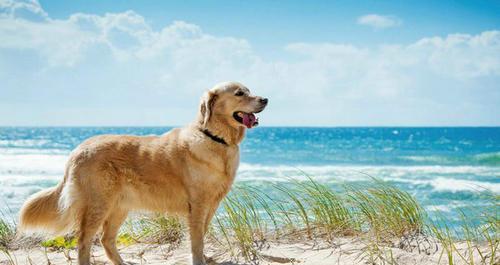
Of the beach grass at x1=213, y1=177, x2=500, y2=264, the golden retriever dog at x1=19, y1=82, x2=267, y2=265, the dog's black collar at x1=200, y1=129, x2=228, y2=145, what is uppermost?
the dog's black collar at x1=200, y1=129, x2=228, y2=145

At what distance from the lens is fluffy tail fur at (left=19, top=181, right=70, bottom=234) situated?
498 cm

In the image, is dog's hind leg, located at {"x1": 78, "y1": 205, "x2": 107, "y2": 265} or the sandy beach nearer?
dog's hind leg, located at {"x1": 78, "y1": 205, "x2": 107, "y2": 265}

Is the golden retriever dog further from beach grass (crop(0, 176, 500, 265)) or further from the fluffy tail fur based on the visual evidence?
beach grass (crop(0, 176, 500, 265))

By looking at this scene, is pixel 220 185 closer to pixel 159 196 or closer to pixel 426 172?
pixel 159 196

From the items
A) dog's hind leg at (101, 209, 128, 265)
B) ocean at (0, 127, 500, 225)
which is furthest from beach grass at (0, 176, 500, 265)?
dog's hind leg at (101, 209, 128, 265)

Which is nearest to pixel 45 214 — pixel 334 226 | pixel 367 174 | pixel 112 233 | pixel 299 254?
pixel 112 233

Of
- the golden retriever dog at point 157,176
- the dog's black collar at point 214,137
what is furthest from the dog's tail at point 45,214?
the dog's black collar at point 214,137

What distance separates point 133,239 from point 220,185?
2005 mm

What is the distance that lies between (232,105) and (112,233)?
172 centimetres

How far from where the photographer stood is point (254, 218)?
19.9 feet

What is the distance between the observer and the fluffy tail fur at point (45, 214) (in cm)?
498

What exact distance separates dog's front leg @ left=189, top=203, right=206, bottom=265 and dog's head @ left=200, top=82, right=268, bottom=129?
76 cm

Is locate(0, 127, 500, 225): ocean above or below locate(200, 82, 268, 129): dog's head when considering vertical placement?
below

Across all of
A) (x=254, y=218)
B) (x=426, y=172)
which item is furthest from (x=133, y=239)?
(x=426, y=172)
